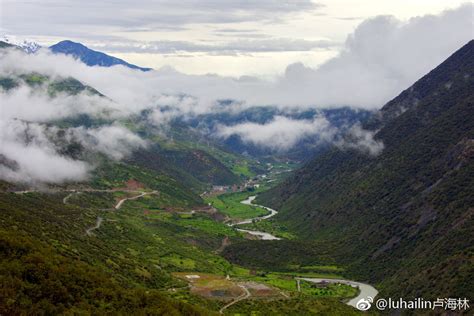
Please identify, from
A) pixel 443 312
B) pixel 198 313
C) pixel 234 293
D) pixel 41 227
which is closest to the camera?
pixel 198 313

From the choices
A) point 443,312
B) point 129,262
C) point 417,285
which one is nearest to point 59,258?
point 129,262

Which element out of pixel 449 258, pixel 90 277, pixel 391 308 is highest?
pixel 90 277

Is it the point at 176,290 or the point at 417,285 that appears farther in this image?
the point at 417,285

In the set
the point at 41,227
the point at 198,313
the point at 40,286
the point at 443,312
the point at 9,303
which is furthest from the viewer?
the point at 41,227

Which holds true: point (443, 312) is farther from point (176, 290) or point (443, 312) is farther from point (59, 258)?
point (59, 258)

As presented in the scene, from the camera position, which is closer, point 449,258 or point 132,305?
point 132,305

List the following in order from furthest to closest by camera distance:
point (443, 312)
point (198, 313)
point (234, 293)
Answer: point (234, 293) < point (443, 312) < point (198, 313)

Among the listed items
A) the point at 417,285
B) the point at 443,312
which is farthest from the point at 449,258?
the point at 443,312

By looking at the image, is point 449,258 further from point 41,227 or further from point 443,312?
point 41,227

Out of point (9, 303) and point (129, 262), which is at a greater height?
point (9, 303)
